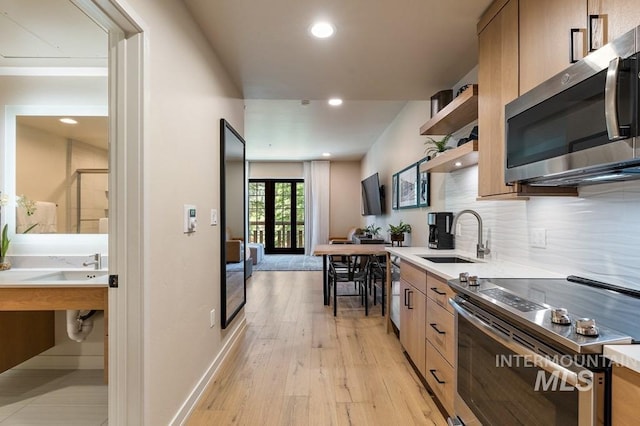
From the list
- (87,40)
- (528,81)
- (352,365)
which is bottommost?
(352,365)

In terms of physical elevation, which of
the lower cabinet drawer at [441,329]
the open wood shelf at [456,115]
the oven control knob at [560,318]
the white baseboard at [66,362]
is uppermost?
the open wood shelf at [456,115]

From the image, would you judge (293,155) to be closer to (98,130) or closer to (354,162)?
(354,162)

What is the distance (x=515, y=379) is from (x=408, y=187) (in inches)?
131

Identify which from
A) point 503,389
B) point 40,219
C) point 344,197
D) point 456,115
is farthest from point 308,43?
point 344,197

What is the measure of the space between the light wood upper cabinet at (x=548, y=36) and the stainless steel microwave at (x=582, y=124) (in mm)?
108

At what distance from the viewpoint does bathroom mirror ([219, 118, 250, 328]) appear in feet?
8.43

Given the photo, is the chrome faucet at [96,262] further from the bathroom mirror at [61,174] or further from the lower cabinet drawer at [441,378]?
the lower cabinet drawer at [441,378]

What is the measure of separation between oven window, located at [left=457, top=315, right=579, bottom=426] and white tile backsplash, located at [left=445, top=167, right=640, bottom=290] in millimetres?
630

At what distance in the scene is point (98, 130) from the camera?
2.47m

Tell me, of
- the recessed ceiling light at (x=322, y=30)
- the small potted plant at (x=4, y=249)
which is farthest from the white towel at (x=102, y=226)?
the recessed ceiling light at (x=322, y=30)

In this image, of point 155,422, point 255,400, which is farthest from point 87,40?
point 255,400

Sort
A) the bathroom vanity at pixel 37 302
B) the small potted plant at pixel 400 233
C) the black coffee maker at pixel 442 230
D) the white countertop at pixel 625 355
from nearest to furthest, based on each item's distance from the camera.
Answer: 1. the white countertop at pixel 625 355
2. the bathroom vanity at pixel 37 302
3. the black coffee maker at pixel 442 230
4. the small potted plant at pixel 400 233

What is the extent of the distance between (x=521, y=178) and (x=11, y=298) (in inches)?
111

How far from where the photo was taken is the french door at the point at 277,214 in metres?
9.07
